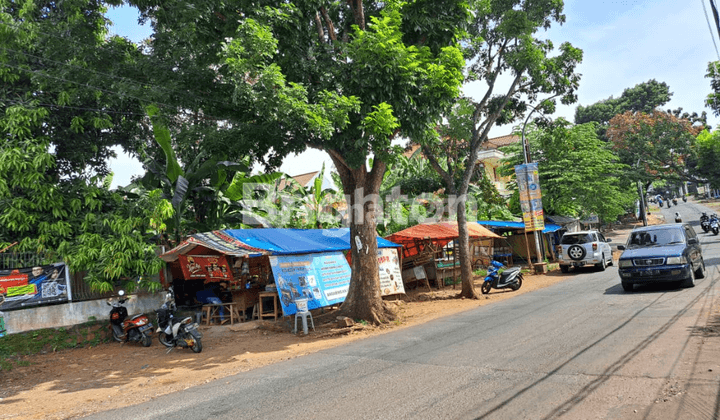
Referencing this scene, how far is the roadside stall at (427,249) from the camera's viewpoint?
18734 millimetres

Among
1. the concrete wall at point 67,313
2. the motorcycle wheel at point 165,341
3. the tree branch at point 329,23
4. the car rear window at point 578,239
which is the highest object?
the tree branch at point 329,23

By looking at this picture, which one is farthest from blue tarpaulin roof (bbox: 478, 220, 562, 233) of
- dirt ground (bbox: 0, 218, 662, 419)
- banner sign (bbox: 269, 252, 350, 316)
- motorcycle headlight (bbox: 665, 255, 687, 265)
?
motorcycle headlight (bbox: 665, 255, 687, 265)

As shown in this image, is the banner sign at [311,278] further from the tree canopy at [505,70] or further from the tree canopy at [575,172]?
the tree canopy at [575,172]

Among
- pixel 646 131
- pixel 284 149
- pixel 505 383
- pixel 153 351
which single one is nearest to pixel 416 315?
pixel 284 149

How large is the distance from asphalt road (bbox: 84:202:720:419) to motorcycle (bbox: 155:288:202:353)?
2840 mm

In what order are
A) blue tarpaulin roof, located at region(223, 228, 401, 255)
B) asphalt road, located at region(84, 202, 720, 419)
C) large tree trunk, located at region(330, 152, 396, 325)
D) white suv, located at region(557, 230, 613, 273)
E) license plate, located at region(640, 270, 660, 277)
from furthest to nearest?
white suv, located at region(557, 230, 613, 273) → blue tarpaulin roof, located at region(223, 228, 401, 255) → large tree trunk, located at region(330, 152, 396, 325) → license plate, located at region(640, 270, 660, 277) → asphalt road, located at region(84, 202, 720, 419)

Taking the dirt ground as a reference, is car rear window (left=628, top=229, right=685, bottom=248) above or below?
above

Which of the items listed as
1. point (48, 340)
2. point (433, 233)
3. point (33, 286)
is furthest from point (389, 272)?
point (33, 286)

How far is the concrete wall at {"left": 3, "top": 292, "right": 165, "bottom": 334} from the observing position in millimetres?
10734

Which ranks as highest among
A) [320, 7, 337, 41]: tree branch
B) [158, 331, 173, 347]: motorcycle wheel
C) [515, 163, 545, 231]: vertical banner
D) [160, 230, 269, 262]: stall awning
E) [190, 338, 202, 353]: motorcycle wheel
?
[320, 7, 337, 41]: tree branch

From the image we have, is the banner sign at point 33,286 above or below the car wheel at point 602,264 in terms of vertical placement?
above

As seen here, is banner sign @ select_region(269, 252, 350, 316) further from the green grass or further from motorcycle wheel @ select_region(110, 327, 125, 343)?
the green grass

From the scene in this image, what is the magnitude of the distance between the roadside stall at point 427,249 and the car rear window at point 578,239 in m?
3.72

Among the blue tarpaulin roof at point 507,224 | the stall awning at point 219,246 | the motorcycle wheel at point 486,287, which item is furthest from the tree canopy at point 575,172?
the stall awning at point 219,246
